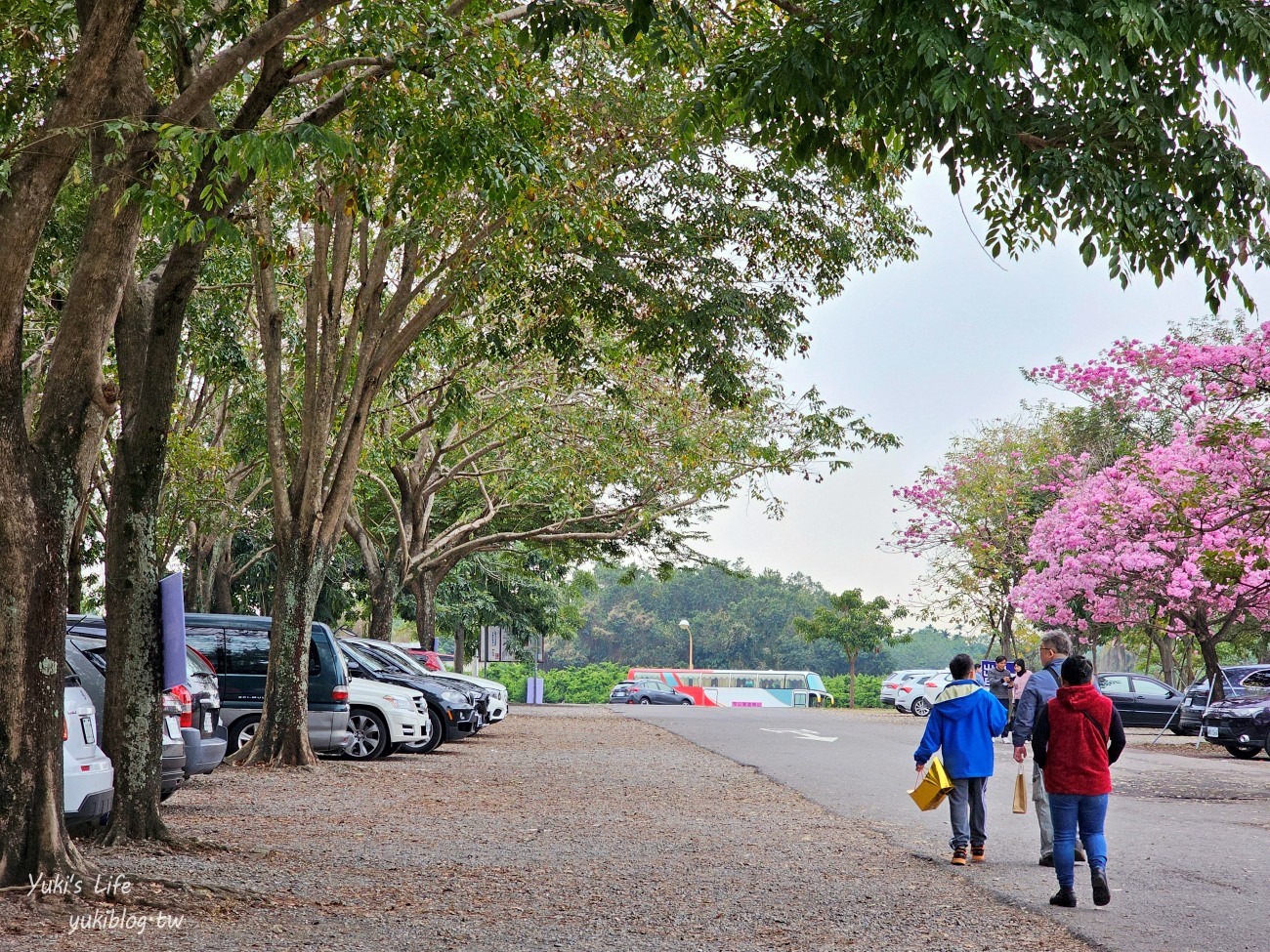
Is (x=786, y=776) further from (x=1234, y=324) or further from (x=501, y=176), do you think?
(x=1234, y=324)

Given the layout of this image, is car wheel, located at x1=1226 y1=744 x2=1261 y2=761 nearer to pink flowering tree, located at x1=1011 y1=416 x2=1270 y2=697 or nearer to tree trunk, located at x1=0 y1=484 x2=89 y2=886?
pink flowering tree, located at x1=1011 y1=416 x2=1270 y2=697

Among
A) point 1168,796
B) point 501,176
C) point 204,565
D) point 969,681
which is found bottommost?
point 1168,796

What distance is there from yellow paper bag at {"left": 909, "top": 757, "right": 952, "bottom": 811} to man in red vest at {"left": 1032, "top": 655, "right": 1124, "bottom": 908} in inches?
56.4

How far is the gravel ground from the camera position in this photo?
6199 millimetres

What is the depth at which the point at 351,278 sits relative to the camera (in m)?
21.1

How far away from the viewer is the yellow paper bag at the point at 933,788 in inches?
353

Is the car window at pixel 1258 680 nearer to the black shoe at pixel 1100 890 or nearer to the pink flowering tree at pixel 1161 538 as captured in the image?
the pink flowering tree at pixel 1161 538

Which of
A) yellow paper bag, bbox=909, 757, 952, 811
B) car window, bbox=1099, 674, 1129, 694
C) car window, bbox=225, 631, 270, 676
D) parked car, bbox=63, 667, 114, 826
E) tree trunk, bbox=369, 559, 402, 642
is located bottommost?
car window, bbox=1099, 674, 1129, 694

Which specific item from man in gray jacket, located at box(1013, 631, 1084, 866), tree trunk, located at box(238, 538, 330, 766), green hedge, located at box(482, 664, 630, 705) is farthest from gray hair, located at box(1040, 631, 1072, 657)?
green hedge, located at box(482, 664, 630, 705)


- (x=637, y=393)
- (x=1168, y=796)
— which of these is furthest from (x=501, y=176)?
(x=637, y=393)

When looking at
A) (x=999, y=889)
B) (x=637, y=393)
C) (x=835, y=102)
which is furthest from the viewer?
(x=637, y=393)

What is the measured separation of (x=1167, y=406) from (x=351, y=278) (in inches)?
821

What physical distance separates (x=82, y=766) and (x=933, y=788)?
18.1 ft

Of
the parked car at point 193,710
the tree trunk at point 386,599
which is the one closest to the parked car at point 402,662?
the tree trunk at point 386,599
